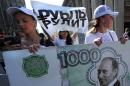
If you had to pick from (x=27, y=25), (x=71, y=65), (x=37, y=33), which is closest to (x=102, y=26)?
(x=71, y=65)

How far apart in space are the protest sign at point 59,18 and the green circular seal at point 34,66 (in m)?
0.93

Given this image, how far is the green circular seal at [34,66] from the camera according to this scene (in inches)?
183

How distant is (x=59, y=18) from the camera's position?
5781 millimetres

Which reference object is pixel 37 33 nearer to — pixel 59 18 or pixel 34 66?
pixel 34 66

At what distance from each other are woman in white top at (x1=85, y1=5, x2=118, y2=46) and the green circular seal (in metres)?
0.99

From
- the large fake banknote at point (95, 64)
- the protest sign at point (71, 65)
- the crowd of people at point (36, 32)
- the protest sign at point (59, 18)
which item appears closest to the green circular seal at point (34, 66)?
the protest sign at point (71, 65)

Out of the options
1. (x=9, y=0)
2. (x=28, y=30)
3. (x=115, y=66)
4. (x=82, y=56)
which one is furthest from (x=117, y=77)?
(x=9, y=0)

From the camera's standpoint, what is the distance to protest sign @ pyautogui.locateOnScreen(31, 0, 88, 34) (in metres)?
5.57

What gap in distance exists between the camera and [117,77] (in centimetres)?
524

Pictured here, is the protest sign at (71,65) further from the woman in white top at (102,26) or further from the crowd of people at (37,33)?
the woman in white top at (102,26)

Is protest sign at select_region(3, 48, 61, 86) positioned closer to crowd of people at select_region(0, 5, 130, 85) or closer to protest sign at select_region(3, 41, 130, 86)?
protest sign at select_region(3, 41, 130, 86)

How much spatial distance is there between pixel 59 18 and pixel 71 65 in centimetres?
102

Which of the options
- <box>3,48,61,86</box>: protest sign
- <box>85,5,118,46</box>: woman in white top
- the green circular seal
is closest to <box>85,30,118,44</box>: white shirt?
<box>85,5,118,46</box>: woman in white top

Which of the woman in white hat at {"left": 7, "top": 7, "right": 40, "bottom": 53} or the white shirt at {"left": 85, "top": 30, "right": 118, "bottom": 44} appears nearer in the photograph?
the woman in white hat at {"left": 7, "top": 7, "right": 40, "bottom": 53}
